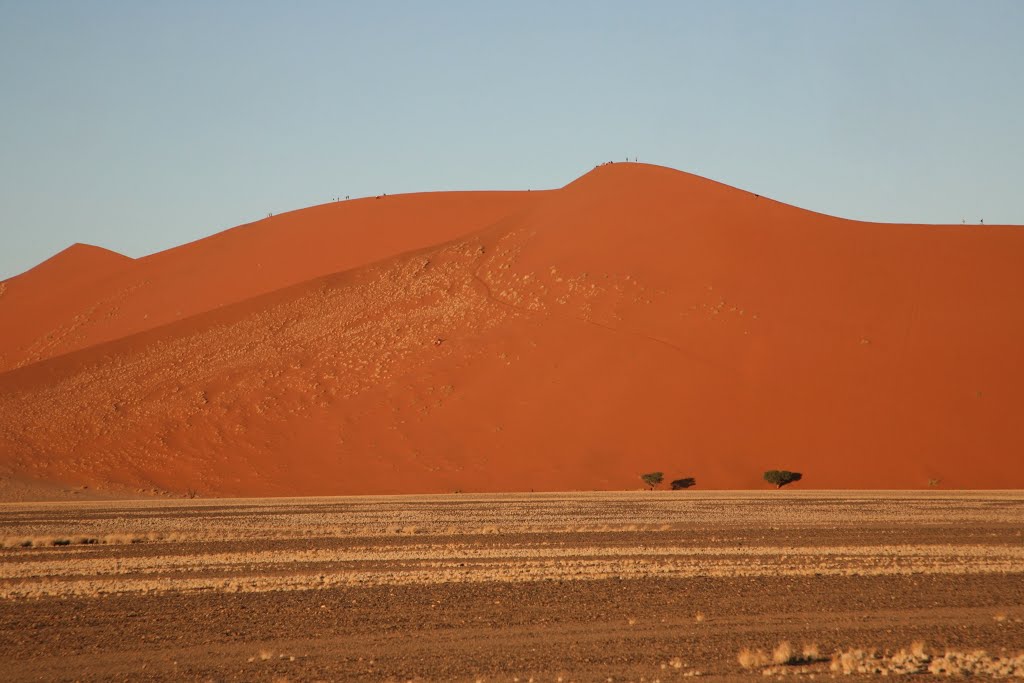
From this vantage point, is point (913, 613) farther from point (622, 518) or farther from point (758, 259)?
point (758, 259)

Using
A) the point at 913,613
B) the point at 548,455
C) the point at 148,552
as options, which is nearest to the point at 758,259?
the point at 548,455

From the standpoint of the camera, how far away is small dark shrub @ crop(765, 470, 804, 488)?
116 feet

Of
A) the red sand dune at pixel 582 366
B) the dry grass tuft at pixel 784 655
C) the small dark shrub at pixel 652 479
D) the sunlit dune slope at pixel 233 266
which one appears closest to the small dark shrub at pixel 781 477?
the red sand dune at pixel 582 366

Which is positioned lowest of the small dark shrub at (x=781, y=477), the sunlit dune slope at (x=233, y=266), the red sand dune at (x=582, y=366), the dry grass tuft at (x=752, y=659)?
the small dark shrub at (x=781, y=477)

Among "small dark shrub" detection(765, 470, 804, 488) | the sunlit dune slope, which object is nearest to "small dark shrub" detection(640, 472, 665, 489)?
"small dark shrub" detection(765, 470, 804, 488)

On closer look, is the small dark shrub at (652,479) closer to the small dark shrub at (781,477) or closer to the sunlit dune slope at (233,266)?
the small dark shrub at (781,477)

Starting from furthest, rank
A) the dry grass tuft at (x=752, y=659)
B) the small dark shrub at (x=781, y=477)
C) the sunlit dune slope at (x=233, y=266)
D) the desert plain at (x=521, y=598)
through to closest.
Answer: the sunlit dune slope at (x=233, y=266) → the small dark shrub at (x=781, y=477) → the desert plain at (x=521, y=598) → the dry grass tuft at (x=752, y=659)

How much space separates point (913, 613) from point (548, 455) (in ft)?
85.0

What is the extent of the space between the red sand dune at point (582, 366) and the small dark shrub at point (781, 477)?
0.50m

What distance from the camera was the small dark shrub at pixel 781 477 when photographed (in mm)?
35281

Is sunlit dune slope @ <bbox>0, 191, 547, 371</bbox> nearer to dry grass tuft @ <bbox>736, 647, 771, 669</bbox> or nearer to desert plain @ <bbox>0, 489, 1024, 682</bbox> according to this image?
desert plain @ <bbox>0, 489, 1024, 682</bbox>

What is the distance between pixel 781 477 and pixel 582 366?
30.7 ft

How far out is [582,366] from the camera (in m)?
41.8

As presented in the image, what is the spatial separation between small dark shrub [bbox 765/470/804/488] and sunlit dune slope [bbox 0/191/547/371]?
949 inches
